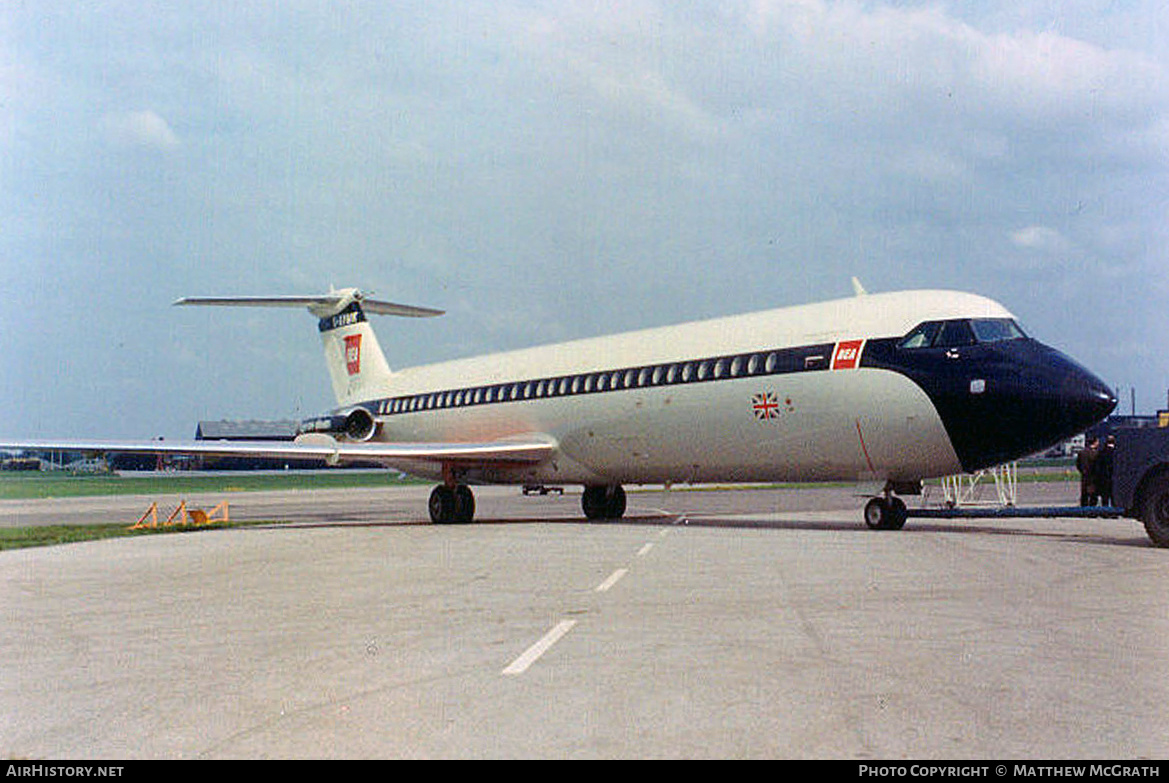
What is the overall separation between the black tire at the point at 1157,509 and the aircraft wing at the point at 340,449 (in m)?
13.3

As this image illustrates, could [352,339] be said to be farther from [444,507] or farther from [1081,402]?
[1081,402]

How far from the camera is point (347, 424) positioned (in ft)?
106

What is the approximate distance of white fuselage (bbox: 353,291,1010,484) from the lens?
18969 mm

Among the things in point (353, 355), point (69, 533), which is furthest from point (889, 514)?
point (353, 355)

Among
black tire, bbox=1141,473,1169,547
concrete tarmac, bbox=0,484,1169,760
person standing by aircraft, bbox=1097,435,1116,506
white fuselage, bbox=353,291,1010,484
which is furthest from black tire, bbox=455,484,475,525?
black tire, bbox=1141,473,1169,547

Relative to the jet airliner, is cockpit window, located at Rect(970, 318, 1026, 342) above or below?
above

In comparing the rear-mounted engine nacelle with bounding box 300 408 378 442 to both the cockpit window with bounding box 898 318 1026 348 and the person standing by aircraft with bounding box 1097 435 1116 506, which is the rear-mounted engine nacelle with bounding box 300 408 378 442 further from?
the person standing by aircraft with bounding box 1097 435 1116 506

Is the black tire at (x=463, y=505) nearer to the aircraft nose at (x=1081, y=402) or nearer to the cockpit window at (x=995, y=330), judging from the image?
the cockpit window at (x=995, y=330)

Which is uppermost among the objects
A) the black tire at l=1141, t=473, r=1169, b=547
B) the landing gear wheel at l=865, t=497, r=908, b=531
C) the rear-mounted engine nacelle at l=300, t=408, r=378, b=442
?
the rear-mounted engine nacelle at l=300, t=408, r=378, b=442

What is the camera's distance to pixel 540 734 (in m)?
5.47

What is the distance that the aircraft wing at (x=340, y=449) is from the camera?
24.0 metres

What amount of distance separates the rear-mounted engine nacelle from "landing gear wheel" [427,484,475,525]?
638cm

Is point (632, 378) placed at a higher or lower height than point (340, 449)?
higher

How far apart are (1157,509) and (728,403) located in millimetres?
7716
